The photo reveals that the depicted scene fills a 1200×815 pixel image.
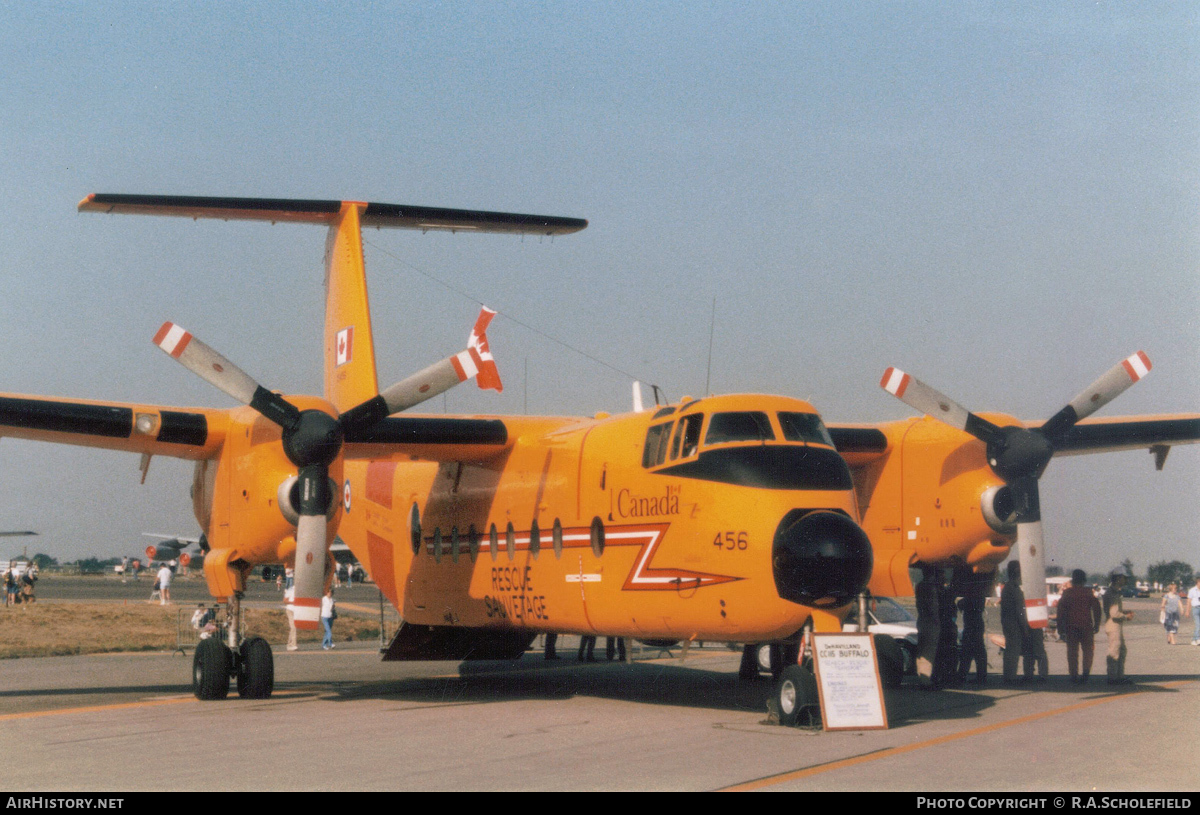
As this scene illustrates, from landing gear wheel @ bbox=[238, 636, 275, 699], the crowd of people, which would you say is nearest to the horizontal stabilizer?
landing gear wheel @ bbox=[238, 636, 275, 699]

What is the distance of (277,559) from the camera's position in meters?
→ 15.0

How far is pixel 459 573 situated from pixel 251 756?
22.0 feet

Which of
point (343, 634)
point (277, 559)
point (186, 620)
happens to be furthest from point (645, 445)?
point (186, 620)

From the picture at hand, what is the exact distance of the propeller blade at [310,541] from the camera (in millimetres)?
14086

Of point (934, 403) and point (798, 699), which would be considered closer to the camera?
point (798, 699)

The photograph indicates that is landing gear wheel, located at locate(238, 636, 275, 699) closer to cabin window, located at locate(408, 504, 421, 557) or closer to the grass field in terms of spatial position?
cabin window, located at locate(408, 504, 421, 557)

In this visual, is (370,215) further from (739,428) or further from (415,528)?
(739,428)

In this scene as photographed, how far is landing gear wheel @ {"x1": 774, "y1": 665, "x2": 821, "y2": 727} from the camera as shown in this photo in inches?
442

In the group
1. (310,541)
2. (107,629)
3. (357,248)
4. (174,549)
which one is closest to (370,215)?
(357,248)

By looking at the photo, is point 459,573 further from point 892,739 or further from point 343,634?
point 343,634

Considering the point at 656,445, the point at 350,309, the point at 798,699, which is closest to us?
the point at 798,699

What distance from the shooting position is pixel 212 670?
14.8m

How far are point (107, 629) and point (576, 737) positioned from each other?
931 inches

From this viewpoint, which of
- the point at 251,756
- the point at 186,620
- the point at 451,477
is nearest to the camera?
the point at 251,756
